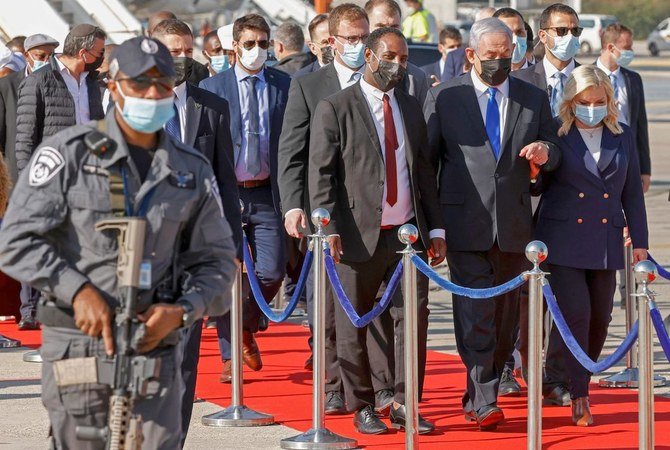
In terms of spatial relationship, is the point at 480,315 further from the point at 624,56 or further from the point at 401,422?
the point at 624,56

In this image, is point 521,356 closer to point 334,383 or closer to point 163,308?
point 334,383

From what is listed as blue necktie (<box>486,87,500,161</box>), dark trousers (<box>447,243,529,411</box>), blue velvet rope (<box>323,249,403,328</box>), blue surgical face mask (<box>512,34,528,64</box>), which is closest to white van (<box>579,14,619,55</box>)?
blue surgical face mask (<box>512,34,528,64</box>)

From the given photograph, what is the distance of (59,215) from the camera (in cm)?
515

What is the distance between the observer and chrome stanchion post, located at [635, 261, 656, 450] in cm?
659

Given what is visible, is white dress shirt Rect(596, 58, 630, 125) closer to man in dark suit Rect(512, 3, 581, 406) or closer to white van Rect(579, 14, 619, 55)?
man in dark suit Rect(512, 3, 581, 406)

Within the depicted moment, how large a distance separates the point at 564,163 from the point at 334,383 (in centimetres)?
175

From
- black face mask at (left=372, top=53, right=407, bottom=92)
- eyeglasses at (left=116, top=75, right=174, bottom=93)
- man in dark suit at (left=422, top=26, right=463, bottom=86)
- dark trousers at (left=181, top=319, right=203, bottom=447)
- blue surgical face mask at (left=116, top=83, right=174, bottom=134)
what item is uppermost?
man in dark suit at (left=422, top=26, right=463, bottom=86)

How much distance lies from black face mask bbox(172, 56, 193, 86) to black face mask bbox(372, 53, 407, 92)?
1018 mm

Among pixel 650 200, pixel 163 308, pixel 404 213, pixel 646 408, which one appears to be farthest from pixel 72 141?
pixel 650 200

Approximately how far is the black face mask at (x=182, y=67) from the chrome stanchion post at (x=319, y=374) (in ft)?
3.56

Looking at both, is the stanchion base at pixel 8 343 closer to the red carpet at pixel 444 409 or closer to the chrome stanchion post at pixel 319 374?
the red carpet at pixel 444 409

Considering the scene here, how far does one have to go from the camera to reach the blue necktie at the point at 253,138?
9906 millimetres

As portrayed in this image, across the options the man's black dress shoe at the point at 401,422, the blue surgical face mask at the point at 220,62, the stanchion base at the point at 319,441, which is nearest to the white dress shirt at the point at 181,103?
the stanchion base at the point at 319,441

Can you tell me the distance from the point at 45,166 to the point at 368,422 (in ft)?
11.8
